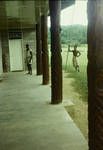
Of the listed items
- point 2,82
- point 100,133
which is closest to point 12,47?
point 2,82

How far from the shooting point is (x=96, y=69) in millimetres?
2844

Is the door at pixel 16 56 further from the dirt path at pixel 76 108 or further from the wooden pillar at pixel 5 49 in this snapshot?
the dirt path at pixel 76 108

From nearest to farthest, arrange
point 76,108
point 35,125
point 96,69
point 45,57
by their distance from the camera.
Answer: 1. point 96,69
2. point 35,125
3. point 76,108
4. point 45,57

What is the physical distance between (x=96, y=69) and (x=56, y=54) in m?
4.43

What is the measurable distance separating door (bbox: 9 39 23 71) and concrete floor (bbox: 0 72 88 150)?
784 centimetres

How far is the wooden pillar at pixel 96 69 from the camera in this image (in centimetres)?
278

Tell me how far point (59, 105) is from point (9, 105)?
120 cm

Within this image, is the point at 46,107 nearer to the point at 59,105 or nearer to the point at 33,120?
the point at 59,105

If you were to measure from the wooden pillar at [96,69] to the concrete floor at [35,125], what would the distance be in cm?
162

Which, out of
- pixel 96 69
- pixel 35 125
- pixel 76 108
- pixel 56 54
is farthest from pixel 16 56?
pixel 96 69

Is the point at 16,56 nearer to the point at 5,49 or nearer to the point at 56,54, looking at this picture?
the point at 5,49

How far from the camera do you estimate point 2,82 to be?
11602 mm

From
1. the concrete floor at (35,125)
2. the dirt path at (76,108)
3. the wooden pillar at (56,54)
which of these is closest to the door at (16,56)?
the dirt path at (76,108)

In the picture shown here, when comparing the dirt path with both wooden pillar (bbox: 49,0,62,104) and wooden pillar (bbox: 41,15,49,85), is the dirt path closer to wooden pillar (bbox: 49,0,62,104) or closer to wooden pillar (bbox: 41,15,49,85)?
wooden pillar (bbox: 49,0,62,104)
